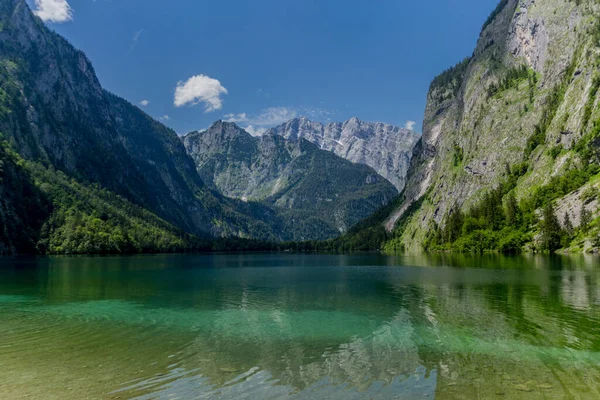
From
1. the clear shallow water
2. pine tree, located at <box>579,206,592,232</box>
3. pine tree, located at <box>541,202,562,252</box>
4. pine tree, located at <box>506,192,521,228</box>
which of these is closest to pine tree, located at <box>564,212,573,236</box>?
pine tree, located at <box>541,202,562,252</box>

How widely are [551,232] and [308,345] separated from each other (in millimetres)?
131336

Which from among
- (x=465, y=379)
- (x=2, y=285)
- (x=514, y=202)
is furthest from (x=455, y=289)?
(x=514, y=202)

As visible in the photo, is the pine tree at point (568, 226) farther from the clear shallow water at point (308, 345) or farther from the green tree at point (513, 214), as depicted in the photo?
the clear shallow water at point (308, 345)

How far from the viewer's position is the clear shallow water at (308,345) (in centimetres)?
1791

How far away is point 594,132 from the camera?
500 ft

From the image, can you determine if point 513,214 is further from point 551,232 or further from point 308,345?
point 308,345

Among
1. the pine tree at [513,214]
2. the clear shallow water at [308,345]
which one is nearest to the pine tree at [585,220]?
the pine tree at [513,214]

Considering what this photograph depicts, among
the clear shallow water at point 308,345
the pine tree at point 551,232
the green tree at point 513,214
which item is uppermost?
the green tree at point 513,214

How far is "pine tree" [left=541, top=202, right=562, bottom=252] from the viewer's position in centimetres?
13100

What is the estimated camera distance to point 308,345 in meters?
26.0

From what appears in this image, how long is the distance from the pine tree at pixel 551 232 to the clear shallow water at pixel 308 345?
303 feet

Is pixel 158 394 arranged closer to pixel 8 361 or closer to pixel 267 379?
pixel 267 379

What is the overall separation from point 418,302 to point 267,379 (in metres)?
27.9

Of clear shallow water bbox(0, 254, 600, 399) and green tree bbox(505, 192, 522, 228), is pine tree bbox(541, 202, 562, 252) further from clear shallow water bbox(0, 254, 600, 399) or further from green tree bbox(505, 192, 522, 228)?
clear shallow water bbox(0, 254, 600, 399)
